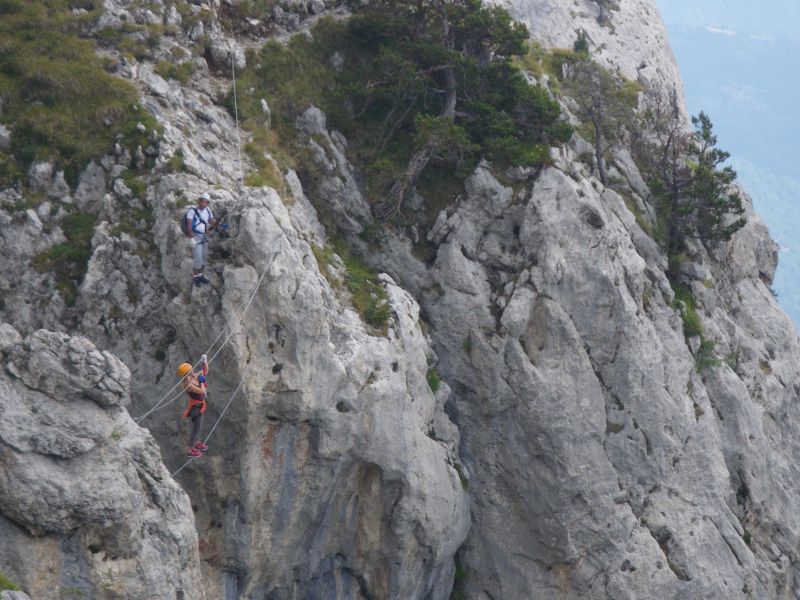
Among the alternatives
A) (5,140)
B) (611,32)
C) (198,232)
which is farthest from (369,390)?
(611,32)

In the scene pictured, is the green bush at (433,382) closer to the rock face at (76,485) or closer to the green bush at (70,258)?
the green bush at (70,258)

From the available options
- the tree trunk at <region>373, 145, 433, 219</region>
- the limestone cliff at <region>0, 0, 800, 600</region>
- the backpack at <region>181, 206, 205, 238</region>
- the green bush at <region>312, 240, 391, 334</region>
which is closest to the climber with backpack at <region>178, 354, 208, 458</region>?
the limestone cliff at <region>0, 0, 800, 600</region>

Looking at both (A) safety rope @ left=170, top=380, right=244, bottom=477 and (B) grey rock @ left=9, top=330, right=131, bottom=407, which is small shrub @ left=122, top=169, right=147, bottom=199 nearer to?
(A) safety rope @ left=170, top=380, right=244, bottom=477

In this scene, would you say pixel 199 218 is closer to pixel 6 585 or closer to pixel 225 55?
pixel 225 55

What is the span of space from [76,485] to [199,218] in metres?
8.71

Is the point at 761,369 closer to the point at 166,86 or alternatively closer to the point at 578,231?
the point at 578,231

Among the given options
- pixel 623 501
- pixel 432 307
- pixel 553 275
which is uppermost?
pixel 553 275

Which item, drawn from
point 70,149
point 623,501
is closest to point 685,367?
point 623,501

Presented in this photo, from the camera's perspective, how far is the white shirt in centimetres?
2920

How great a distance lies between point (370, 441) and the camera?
3200cm

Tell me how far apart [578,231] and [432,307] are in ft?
19.4

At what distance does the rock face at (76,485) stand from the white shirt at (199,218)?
5.54 meters

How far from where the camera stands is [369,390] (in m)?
31.8

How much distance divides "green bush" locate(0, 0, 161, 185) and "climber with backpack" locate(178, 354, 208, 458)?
25.6 feet
